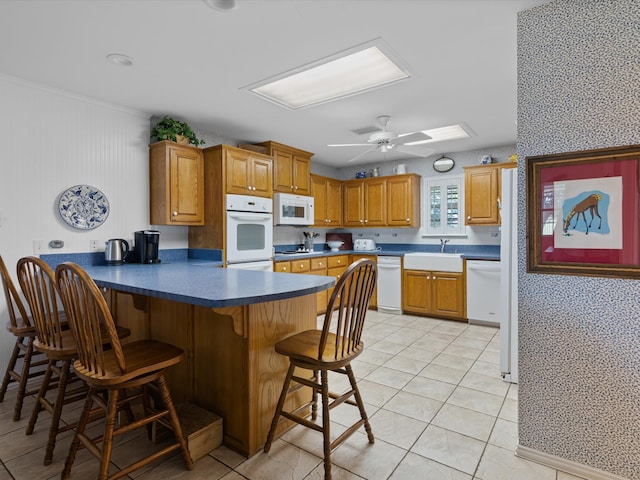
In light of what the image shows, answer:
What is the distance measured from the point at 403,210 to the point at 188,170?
322cm

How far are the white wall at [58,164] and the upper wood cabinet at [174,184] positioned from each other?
0.38ft

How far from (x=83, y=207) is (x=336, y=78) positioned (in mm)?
2501

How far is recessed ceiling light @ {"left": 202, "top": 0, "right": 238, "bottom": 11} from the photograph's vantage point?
6.17 feet

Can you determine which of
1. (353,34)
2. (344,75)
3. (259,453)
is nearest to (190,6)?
(353,34)

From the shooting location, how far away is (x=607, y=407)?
165 cm

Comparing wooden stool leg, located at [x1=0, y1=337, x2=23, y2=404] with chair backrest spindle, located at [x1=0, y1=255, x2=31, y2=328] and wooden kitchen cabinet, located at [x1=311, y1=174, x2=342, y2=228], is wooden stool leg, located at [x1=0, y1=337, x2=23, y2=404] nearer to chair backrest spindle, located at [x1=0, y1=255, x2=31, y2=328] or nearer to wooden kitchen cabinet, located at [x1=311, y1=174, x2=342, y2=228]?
chair backrest spindle, located at [x1=0, y1=255, x2=31, y2=328]

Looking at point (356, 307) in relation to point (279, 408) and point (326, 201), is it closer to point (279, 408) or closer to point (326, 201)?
point (279, 408)

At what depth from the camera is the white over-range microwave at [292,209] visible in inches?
183

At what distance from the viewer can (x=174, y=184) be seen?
3562 mm

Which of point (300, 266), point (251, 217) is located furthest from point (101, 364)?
point (300, 266)

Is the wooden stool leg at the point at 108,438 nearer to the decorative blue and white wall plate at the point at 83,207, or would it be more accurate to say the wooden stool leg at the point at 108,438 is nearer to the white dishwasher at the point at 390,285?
the decorative blue and white wall plate at the point at 83,207

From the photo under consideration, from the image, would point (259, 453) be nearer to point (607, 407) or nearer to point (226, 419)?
point (226, 419)

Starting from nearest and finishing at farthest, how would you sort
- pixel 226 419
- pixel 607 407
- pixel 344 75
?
pixel 607 407, pixel 226 419, pixel 344 75

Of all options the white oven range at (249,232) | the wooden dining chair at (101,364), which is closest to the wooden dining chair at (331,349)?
the wooden dining chair at (101,364)
